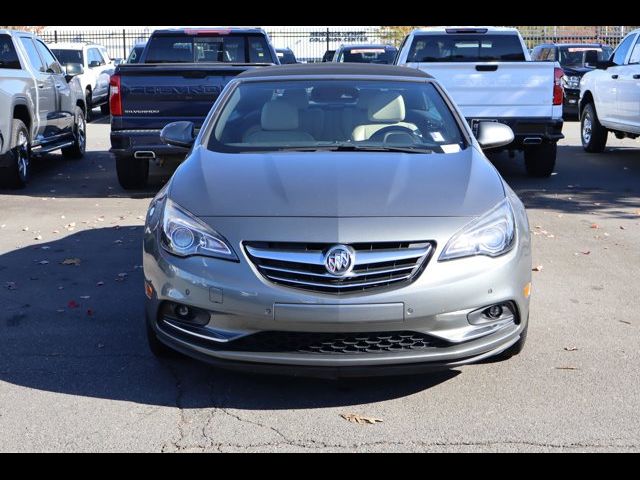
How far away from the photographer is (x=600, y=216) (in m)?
9.52

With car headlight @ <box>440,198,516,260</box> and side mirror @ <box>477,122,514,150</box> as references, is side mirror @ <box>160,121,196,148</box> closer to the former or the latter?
side mirror @ <box>477,122,514,150</box>

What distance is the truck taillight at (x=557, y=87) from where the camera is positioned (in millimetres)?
11062

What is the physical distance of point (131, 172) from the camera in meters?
11.1

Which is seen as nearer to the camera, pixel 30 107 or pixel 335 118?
pixel 335 118

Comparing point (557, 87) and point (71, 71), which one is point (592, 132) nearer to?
point (557, 87)

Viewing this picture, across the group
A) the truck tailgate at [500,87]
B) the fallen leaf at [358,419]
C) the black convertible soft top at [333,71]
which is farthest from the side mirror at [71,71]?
the fallen leaf at [358,419]

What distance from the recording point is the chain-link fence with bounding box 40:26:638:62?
137 feet

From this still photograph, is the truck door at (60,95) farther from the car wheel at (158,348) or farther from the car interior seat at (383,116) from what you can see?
the car wheel at (158,348)

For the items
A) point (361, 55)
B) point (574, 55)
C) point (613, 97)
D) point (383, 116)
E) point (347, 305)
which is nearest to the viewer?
point (347, 305)

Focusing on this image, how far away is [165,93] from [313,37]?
32.6 meters

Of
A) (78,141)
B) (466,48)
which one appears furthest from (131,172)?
(466,48)

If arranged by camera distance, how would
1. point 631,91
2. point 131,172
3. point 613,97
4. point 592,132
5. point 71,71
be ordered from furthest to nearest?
point 71,71, point 592,132, point 613,97, point 631,91, point 131,172

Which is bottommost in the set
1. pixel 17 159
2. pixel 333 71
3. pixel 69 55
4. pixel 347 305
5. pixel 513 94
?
pixel 17 159

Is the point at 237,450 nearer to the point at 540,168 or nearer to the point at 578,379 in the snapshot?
the point at 578,379
